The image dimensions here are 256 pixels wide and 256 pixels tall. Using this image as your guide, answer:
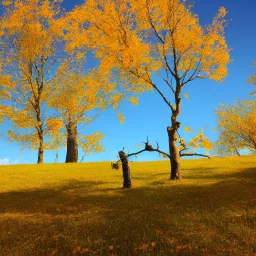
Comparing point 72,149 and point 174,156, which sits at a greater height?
point 72,149

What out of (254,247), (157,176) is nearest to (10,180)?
(157,176)

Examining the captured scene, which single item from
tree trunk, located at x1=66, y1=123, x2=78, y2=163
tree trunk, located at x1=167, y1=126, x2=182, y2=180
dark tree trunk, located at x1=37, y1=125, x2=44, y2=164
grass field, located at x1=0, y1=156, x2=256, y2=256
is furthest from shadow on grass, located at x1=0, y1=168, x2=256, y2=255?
tree trunk, located at x1=66, y1=123, x2=78, y2=163

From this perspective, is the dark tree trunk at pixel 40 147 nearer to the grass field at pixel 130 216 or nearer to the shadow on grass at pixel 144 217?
the grass field at pixel 130 216

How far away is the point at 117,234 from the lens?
941 cm

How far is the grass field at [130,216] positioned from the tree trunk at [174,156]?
0.82m

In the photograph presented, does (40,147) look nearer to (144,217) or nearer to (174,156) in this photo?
(174,156)

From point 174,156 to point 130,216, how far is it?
886cm

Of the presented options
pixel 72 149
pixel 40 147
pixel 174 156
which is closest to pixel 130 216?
pixel 174 156

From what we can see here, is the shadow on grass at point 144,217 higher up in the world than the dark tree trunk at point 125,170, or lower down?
lower down

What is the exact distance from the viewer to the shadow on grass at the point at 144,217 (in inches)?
332

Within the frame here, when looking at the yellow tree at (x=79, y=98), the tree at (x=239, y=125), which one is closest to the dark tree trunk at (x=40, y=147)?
the yellow tree at (x=79, y=98)

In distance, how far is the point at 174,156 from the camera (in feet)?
64.9

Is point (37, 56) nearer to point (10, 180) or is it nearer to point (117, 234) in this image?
point (10, 180)

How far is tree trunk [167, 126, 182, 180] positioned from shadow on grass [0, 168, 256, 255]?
1.45m
